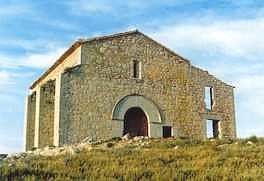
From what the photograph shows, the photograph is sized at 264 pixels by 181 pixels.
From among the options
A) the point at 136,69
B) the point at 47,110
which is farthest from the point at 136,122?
the point at 47,110

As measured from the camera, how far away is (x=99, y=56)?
26.4m

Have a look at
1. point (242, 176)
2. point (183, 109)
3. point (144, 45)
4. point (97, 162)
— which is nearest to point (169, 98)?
point (183, 109)

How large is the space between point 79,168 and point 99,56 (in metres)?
14.4

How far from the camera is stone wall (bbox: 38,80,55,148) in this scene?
27281mm

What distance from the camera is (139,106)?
88.8 feet

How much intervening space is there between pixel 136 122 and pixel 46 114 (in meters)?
5.17

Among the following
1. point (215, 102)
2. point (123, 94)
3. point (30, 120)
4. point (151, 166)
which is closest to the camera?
point (151, 166)

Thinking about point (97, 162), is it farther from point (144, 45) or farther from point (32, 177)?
point (144, 45)

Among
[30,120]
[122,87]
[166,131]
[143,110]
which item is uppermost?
[122,87]

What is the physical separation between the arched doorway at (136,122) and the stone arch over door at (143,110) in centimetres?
32

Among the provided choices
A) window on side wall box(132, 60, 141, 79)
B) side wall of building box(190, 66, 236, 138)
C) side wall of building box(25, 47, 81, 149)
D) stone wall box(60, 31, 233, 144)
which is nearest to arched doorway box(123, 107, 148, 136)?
stone wall box(60, 31, 233, 144)

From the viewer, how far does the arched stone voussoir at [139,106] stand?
26.3m

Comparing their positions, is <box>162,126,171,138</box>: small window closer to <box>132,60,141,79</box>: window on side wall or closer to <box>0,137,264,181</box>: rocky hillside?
<box>132,60,141,79</box>: window on side wall

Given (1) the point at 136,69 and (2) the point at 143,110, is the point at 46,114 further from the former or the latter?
(1) the point at 136,69
